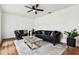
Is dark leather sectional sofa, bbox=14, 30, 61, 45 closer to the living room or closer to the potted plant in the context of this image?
the living room

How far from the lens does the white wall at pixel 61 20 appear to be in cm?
195

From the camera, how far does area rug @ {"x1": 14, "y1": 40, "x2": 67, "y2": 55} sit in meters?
2.01

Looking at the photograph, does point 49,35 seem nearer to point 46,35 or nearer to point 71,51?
point 46,35

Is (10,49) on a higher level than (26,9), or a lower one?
lower

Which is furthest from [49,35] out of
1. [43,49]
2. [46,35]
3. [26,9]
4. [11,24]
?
[11,24]

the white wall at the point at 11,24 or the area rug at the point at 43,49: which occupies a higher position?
the white wall at the point at 11,24

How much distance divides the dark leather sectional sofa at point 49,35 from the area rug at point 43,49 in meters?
0.09

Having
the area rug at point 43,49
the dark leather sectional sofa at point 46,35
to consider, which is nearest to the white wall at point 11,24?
the dark leather sectional sofa at point 46,35

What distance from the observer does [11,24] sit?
6.67ft

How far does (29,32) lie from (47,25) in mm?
423

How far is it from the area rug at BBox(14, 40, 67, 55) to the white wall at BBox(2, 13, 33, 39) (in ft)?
0.82

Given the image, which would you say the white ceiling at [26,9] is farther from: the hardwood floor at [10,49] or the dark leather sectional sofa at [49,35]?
the hardwood floor at [10,49]

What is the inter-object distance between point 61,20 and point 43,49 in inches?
28.7
